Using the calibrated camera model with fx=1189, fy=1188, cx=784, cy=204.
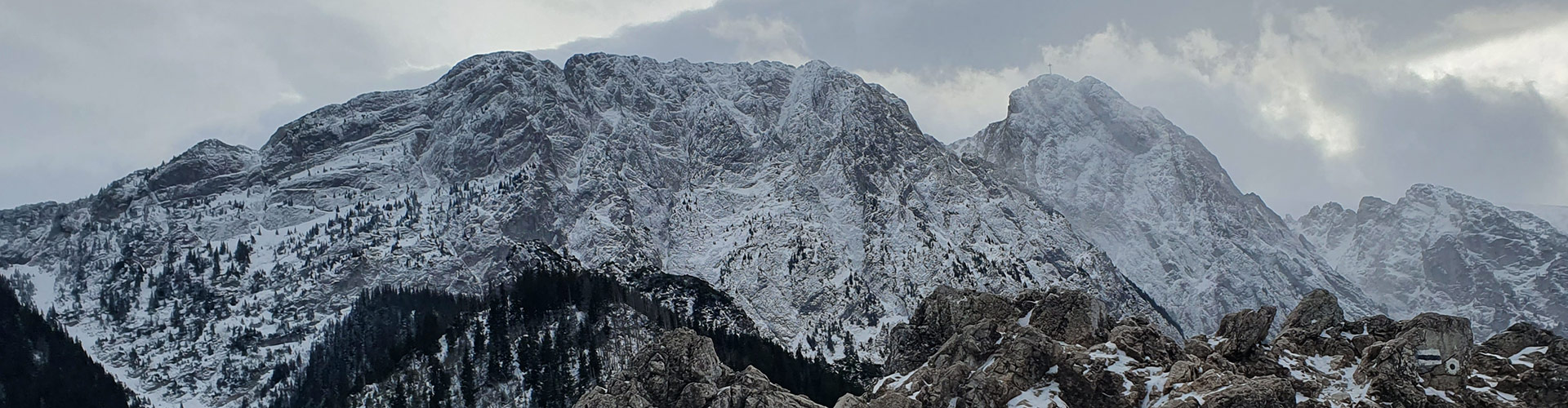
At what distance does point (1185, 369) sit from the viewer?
6750 cm

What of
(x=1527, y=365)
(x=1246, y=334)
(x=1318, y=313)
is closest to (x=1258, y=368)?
(x=1246, y=334)

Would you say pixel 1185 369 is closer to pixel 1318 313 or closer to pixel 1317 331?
pixel 1317 331

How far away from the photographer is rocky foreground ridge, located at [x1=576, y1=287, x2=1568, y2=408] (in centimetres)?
6500

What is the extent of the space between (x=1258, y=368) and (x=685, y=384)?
36.9 meters

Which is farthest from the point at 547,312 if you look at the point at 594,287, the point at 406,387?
the point at 406,387

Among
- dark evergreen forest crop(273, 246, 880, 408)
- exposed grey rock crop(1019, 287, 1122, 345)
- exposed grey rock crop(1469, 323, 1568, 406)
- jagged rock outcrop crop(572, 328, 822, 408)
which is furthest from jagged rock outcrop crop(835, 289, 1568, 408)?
dark evergreen forest crop(273, 246, 880, 408)

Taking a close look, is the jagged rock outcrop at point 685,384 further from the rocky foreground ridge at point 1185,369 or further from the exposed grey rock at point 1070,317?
the exposed grey rock at point 1070,317

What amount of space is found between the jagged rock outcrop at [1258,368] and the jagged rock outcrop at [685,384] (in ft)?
21.8

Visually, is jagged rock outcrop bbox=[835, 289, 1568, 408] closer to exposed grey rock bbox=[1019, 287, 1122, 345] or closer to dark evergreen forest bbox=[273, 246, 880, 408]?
exposed grey rock bbox=[1019, 287, 1122, 345]

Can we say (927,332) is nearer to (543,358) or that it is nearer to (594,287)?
(543,358)

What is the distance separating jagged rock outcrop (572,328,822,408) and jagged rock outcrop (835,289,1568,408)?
664cm

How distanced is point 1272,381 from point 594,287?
5648 inches

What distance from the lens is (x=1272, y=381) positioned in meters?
62.3

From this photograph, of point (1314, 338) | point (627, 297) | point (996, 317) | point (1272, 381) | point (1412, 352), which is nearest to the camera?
point (1272, 381)
